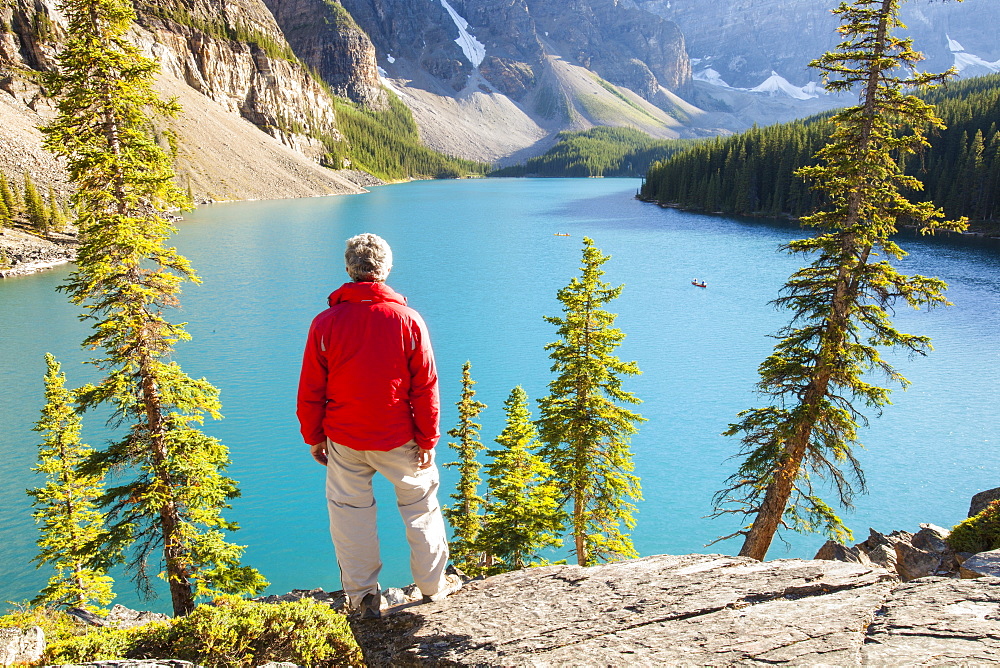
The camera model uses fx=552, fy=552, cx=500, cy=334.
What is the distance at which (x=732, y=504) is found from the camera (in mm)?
20688

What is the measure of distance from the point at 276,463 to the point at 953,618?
21277mm

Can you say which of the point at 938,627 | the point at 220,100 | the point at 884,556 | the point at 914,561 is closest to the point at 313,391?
the point at 938,627

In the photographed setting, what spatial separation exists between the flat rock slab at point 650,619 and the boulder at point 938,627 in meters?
0.14

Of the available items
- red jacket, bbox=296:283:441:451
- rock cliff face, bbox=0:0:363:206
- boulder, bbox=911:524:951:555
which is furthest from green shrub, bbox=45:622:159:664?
rock cliff face, bbox=0:0:363:206

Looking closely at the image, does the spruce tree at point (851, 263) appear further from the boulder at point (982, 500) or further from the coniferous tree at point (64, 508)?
the coniferous tree at point (64, 508)

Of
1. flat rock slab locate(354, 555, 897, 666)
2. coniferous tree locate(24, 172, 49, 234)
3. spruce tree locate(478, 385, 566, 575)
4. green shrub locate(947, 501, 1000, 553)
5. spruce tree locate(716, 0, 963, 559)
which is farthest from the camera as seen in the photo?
coniferous tree locate(24, 172, 49, 234)

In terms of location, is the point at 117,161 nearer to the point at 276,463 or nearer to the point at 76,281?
the point at 76,281

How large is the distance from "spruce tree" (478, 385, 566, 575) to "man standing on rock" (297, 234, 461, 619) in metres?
7.83

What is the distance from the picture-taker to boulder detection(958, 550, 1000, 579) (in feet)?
19.7

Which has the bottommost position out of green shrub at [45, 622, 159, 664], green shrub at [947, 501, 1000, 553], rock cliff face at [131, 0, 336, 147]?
green shrub at [947, 501, 1000, 553]

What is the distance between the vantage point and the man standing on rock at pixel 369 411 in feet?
15.3

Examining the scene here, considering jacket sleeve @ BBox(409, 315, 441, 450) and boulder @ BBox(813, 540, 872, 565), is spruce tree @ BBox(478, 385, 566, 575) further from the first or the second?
jacket sleeve @ BBox(409, 315, 441, 450)

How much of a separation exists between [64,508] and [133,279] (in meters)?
7.76

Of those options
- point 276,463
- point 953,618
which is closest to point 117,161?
point 953,618
